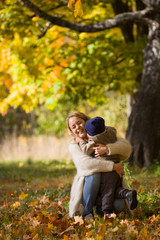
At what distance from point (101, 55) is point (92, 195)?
5.89 metres

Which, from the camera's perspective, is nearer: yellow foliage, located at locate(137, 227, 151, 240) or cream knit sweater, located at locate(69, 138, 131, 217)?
yellow foliage, located at locate(137, 227, 151, 240)

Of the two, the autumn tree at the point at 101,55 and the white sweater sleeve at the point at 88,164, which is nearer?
the white sweater sleeve at the point at 88,164

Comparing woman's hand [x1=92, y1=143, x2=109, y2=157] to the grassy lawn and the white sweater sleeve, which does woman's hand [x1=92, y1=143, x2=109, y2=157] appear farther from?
the grassy lawn

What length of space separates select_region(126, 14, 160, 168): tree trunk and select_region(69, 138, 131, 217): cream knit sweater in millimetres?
3343

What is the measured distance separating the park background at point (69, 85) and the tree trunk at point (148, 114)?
2 centimetres

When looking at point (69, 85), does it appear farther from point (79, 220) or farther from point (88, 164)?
point (79, 220)

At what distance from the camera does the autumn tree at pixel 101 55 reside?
22.3 feet

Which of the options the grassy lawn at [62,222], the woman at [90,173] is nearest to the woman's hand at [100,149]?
the woman at [90,173]

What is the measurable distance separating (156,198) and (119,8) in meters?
5.90

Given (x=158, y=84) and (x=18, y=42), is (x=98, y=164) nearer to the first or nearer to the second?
(x=158, y=84)

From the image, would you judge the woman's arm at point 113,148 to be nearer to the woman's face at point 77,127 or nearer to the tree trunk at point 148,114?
the woman's face at point 77,127

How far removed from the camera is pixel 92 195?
3.35m

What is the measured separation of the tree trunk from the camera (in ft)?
22.2

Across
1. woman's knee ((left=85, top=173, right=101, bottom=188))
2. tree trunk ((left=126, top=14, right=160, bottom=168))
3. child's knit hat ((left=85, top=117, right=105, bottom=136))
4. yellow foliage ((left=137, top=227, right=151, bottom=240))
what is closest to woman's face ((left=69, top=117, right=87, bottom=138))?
child's knit hat ((left=85, top=117, right=105, bottom=136))
